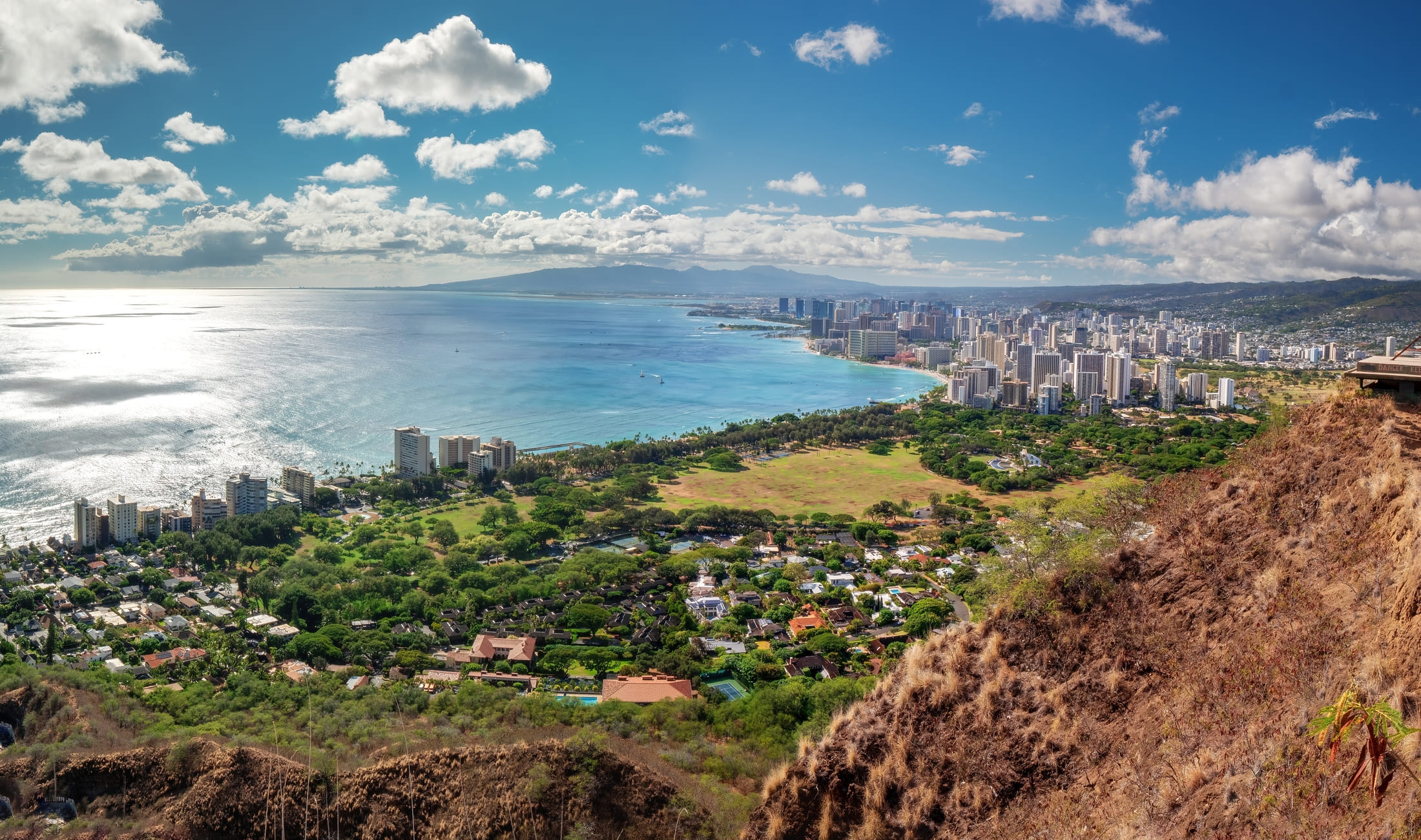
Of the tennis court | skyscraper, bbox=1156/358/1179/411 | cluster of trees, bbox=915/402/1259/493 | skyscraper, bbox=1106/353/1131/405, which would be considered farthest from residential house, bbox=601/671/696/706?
skyscraper, bbox=1106/353/1131/405

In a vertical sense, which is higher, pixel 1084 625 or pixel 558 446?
pixel 1084 625

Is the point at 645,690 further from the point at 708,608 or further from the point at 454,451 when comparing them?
the point at 454,451

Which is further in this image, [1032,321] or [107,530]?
[1032,321]

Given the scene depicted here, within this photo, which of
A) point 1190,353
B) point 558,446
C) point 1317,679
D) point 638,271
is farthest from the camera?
point 638,271

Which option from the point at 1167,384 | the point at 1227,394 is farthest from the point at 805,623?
the point at 1167,384

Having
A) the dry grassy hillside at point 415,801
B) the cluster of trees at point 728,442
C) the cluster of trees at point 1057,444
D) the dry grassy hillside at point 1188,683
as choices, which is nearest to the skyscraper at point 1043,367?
the cluster of trees at point 1057,444

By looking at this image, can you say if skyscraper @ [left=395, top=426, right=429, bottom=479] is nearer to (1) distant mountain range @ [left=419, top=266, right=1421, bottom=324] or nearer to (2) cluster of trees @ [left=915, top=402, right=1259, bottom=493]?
(2) cluster of trees @ [left=915, top=402, right=1259, bottom=493]

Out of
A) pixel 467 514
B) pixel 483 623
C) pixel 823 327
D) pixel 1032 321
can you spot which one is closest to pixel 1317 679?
pixel 483 623

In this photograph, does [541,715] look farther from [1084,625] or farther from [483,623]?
[1084,625]
